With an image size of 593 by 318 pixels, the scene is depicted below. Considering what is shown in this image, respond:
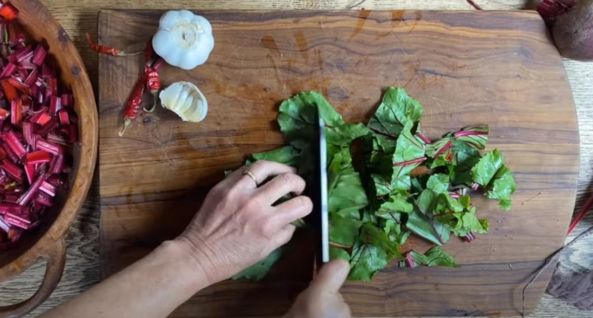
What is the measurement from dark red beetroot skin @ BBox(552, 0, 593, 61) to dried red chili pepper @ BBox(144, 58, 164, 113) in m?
0.90

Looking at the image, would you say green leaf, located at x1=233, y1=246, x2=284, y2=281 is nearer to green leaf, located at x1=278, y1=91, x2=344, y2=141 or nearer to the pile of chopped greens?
the pile of chopped greens

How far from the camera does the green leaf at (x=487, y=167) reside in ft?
4.12

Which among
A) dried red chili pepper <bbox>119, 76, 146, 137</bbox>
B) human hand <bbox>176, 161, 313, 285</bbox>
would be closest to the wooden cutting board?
dried red chili pepper <bbox>119, 76, 146, 137</bbox>

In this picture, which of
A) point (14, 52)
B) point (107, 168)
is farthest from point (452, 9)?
point (14, 52)

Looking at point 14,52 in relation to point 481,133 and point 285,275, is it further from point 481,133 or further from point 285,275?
point 481,133

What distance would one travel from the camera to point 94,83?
1306 mm

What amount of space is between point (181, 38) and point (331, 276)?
1.92 ft

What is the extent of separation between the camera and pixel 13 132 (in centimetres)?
123

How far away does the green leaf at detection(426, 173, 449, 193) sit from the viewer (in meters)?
1.25

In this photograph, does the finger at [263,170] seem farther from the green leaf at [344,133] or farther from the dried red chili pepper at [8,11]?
the dried red chili pepper at [8,11]

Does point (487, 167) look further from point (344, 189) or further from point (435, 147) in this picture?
point (344, 189)

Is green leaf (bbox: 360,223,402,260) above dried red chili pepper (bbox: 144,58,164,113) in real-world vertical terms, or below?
below

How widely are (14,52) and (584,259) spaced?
1433 mm

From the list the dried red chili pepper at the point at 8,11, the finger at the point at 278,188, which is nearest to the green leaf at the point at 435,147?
the finger at the point at 278,188
